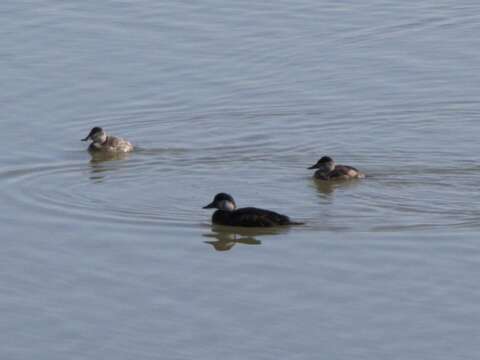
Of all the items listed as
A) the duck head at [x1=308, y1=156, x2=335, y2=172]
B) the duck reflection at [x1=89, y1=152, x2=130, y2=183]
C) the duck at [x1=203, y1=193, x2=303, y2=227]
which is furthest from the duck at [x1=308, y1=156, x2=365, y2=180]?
the duck reflection at [x1=89, y1=152, x2=130, y2=183]

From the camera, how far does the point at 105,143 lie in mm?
18156

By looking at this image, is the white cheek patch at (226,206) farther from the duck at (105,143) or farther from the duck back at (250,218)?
the duck at (105,143)

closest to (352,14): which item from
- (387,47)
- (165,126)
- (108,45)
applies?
(387,47)

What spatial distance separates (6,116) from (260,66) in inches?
160

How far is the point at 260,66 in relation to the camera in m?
21.3

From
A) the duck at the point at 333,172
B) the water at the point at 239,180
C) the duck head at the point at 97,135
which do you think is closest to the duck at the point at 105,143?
the duck head at the point at 97,135

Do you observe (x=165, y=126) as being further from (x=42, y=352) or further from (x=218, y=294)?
(x=42, y=352)

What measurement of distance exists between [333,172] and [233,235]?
197cm

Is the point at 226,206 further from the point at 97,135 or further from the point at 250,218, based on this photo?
the point at 97,135

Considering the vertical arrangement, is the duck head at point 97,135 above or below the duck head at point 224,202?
above

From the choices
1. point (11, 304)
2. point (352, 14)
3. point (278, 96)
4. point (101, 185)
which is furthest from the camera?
point (352, 14)

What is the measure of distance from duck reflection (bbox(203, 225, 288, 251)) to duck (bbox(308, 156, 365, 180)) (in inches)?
69.4

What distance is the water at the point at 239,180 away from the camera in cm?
1218

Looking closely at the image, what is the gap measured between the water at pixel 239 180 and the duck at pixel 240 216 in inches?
5.4
